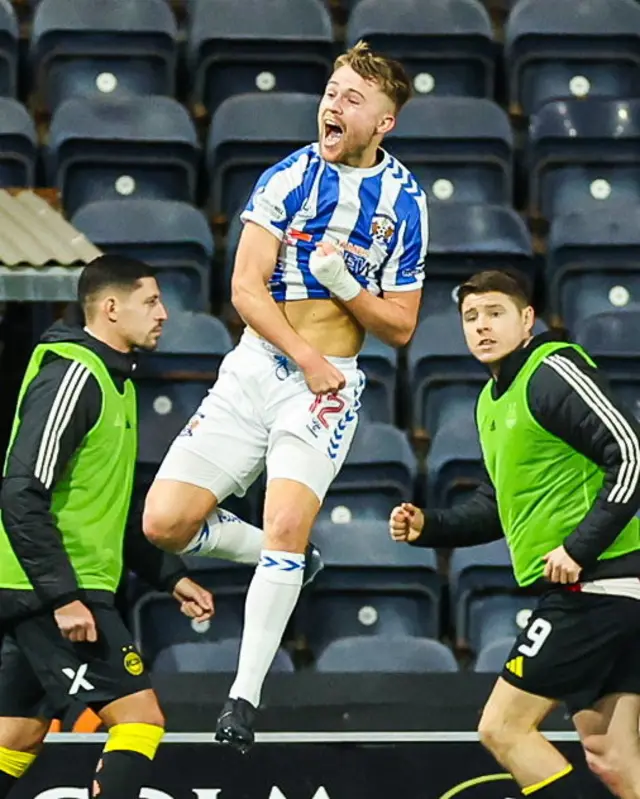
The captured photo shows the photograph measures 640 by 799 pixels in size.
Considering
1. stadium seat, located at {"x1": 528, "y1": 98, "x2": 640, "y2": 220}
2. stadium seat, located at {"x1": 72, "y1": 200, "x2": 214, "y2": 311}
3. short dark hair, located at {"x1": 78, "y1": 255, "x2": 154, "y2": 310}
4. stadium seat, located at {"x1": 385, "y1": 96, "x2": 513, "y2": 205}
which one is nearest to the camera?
short dark hair, located at {"x1": 78, "y1": 255, "x2": 154, "y2": 310}

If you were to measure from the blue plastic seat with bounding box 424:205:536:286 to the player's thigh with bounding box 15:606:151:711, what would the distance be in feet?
9.57

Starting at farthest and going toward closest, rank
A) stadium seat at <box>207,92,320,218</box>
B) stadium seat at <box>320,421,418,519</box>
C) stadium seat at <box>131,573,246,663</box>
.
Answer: stadium seat at <box>207,92,320,218</box> → stadium seat at <box>320,421,418,519</box> → stadium seat at <box>131,573,246,663</box>

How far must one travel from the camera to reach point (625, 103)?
8.19m

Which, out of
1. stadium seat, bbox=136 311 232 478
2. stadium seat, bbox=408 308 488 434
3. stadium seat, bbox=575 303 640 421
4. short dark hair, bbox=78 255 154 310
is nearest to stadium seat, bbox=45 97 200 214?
stadium seat, bbox=136 311 232 478

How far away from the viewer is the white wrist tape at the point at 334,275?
15.9 feet

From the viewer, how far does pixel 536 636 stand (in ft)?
16.6

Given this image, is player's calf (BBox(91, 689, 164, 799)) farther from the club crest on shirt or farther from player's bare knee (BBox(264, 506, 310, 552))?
the club crest on shirt

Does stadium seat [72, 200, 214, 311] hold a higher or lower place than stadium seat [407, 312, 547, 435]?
higher

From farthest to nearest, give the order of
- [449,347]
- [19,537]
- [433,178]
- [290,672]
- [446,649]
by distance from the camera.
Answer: [433,178]
[449,347]
[446,649]
[290,672]
[19,537]

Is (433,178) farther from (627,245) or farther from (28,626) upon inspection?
(28,626)

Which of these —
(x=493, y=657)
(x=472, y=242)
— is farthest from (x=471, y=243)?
(x=493, y=657)

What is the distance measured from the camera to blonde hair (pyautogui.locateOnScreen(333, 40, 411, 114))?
5.06m

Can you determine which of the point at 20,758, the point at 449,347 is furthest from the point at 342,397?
the point at 449,347

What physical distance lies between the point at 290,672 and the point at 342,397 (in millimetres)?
1135
